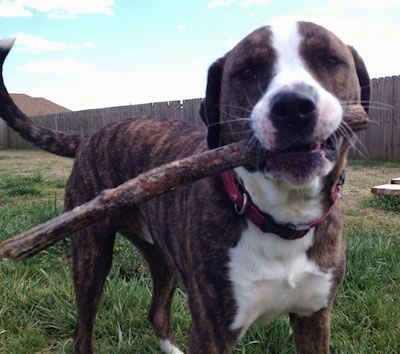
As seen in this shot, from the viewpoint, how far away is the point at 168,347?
3.31m

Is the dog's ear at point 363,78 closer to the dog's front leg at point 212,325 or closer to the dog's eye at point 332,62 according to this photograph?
the dog's eye at point 332,62

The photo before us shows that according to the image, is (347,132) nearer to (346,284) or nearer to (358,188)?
(346,284)

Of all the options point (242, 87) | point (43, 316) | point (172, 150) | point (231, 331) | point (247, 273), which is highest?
point (242, 87)

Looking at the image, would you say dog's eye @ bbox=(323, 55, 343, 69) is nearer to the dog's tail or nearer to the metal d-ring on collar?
the metal d-ring on collar

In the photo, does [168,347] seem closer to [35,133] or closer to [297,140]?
[35,133]

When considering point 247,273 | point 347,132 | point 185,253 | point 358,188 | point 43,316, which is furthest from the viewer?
point 358,188

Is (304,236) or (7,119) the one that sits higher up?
(7,119)

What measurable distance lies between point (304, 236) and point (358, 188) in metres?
5.94

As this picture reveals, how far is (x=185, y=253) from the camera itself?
107 inches

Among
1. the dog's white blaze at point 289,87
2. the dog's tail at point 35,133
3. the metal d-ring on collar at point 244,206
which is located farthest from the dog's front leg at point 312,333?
the dog's tail at point 35,133

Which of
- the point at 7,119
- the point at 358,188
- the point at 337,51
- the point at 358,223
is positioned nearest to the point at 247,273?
the point at 337,51

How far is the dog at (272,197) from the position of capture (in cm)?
210

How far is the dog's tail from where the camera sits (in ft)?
11.9

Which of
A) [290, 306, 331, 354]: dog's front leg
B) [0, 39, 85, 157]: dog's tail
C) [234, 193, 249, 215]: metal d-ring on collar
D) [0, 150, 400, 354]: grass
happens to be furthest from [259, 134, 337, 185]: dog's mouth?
[0, 39, 85, 157]: dog's tail
